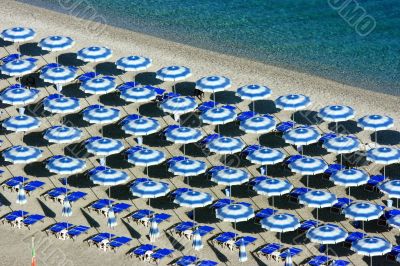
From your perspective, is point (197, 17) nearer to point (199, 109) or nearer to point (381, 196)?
point (199, 109)

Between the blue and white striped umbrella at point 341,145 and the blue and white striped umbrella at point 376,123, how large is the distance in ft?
5.63

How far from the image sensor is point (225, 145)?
6806cm

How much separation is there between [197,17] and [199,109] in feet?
70.2

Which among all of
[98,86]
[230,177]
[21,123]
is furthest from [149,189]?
[98,86]

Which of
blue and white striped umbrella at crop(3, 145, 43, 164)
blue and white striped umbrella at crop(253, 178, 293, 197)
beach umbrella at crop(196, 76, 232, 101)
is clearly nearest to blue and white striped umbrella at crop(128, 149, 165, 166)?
blue and white striped umbrella at crop(3, 145, 43, 164)

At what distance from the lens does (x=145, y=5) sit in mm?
97312

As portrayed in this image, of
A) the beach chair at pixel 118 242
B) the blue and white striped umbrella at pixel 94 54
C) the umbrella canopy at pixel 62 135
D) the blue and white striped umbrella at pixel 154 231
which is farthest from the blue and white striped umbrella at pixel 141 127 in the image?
the blue and white striped umbrella at pixel 94 54

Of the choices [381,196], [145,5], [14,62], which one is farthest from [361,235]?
[145,5]

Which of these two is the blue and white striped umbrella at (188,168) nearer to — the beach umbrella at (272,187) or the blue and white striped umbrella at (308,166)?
the beach umbrella at (272,187)

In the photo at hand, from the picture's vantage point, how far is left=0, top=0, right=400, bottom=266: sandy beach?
6253cm

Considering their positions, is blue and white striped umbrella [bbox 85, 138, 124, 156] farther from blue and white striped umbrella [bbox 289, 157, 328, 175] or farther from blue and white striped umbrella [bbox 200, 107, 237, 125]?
blue and white striped umbrella [bbox 289, 157, 328, 175]

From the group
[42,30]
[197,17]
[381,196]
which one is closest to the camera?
[381,196]

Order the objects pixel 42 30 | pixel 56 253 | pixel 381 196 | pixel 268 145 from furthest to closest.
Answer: pixel 42 30 → pixel 268 145 → pixel 381 196 → pixel 56 253

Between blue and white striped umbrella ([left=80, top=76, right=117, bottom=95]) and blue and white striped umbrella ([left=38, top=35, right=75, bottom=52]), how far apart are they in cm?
528
